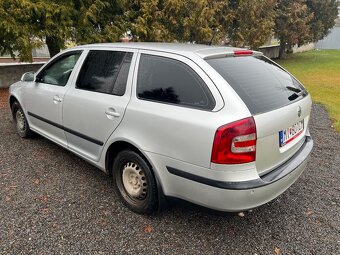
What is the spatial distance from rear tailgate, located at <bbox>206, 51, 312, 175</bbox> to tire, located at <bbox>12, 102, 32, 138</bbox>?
138 inches

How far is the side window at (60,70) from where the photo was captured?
3.76 m

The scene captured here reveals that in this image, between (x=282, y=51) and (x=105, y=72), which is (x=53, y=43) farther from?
(x=282, y=51)

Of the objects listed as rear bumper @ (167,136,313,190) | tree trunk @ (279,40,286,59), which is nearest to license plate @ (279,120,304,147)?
rear bumper @ (167,136,313,190)

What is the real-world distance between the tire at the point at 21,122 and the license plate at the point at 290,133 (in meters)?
3.92

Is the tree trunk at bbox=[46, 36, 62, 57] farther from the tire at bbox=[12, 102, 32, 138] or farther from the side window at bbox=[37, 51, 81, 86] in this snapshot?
the side window at bbox=[37, 51, 81, 86]

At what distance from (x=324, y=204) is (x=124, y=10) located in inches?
354

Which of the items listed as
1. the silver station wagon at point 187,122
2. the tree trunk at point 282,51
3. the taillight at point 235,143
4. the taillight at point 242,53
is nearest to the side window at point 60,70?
the silver station wagon at point 187,122

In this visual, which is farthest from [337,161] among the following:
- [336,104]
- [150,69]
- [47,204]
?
[336,104]

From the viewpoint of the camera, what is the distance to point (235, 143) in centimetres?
226

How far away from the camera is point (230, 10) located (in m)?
13.3

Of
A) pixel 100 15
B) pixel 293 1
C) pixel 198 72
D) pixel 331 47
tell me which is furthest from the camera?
pixel 331 47

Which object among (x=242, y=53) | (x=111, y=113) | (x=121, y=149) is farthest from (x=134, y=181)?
(x=242, y=53)

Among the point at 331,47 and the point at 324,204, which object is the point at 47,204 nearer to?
the point at 324,204

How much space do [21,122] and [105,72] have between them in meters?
2.53
